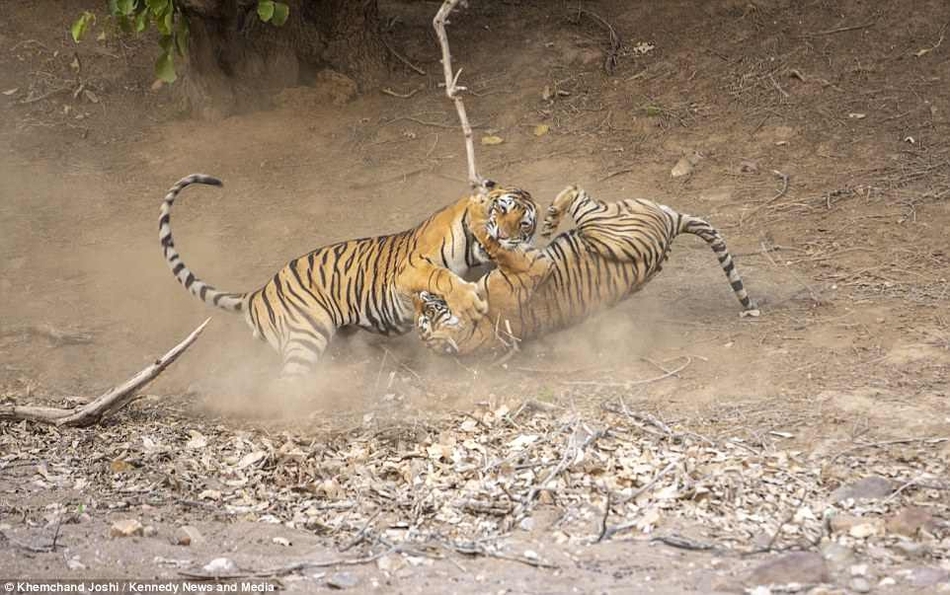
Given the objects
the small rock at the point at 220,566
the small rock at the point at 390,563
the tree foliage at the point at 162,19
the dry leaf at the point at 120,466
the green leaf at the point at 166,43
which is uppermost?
the tree foliage at the point at 162,19

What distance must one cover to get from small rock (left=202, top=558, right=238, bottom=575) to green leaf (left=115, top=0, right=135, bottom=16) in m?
4.86

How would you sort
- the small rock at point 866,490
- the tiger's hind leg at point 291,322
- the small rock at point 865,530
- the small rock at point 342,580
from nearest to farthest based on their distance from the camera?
the small rock at point 342,580
the small rock at point 865,530
the small rock at point 866,490
the tiger's hind leg at point 291,322

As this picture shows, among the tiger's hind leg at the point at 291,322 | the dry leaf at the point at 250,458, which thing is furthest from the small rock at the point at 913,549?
the tiger's hind leg at the point at 291,322

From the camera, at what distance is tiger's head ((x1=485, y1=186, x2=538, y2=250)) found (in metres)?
6.82

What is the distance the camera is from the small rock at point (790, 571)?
4211 millimetres

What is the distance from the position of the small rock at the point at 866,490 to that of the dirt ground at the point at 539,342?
0.07 meters

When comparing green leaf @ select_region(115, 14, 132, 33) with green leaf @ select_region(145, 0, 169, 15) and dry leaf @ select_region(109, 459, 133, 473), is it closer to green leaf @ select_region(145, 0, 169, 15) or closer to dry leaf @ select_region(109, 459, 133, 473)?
green leaf @ select_region(145, 0, 169, 15)

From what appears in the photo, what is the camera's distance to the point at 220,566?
4461mm

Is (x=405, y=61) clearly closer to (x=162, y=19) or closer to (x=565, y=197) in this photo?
(x=162, y=19)

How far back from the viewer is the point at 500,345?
6887mm

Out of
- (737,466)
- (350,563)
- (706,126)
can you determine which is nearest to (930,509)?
(737,466)

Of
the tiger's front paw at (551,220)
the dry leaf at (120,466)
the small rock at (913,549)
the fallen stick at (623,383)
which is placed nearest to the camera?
the small rock at (913,549)

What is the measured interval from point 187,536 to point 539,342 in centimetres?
289

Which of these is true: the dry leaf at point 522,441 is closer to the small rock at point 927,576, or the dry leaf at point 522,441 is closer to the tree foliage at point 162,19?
the small rock at point 927,576
